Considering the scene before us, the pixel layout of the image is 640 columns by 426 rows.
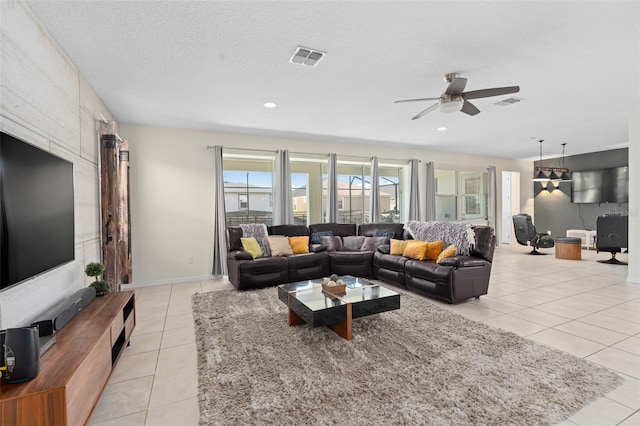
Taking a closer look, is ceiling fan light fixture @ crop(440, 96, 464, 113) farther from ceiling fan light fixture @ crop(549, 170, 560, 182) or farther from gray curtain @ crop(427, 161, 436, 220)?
ceiling fan light fixture @ crop(549, 170, 560, 182)

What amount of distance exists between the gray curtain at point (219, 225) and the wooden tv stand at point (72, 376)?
3.07 meters

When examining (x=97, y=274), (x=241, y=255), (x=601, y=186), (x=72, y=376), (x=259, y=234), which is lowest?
(x=72, y=376)

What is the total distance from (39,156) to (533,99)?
5277 mm

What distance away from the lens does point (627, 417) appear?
1.86 m

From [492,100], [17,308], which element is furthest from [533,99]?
[17,308]

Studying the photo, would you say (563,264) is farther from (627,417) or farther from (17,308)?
(17,308)

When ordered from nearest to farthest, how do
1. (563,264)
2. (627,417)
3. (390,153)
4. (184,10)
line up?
(627,417), (184,10), (563,264), (390,153)

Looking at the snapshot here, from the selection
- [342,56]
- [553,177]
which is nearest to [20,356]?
[342,56]

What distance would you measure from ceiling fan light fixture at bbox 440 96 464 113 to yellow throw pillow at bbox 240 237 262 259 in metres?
3.32

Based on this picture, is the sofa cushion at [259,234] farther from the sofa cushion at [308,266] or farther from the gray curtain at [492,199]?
the gray curtain at [492,199]

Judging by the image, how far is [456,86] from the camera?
10.0 feet

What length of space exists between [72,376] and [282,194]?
15.7 ft

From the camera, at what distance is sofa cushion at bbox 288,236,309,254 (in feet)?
17.8

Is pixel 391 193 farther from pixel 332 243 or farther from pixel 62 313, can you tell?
pixel 62 313
